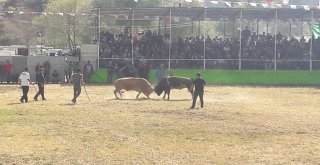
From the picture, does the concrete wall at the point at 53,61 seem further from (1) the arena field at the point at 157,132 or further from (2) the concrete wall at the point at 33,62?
(1) the arena field at the point at 157,132

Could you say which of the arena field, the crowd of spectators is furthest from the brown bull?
the crowd of spectators

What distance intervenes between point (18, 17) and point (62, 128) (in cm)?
5509

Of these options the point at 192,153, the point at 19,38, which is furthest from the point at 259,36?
the point at 19,38

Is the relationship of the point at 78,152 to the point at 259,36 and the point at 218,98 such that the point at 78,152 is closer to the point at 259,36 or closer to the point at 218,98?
the point at 218,98

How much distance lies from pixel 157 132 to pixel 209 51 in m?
26.8

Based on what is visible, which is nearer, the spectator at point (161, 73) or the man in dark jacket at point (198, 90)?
the man in dark jacket at point (198, 90)

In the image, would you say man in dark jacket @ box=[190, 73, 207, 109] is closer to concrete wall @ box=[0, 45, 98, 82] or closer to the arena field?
the arena field

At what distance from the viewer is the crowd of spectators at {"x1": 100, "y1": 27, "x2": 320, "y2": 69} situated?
134ft

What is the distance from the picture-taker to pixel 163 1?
219ft

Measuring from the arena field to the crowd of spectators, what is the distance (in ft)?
53.0

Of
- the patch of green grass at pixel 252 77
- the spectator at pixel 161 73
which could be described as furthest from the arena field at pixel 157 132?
the patch of green grass at pixel 252 77

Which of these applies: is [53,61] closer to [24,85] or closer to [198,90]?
[24,85]

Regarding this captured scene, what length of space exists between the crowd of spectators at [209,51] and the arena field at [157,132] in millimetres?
16169

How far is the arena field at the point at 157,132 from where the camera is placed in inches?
462
